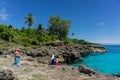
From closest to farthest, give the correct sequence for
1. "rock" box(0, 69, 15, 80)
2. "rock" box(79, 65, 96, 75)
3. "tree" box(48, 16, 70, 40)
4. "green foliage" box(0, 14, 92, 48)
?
A: "rock" box(0, 69, 15, 80) → "rock" box(79, 65, 96, 75) → "green foliage" box(0, 14, 92, 48) → "tree" box(48, 16, 70, 40)

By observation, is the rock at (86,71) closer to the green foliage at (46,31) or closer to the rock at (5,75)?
the rock at (5,75)

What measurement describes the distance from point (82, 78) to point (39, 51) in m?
34.6

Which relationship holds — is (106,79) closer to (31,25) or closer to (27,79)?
(27,79)

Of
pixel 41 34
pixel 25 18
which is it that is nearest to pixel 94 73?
pixel 41 34

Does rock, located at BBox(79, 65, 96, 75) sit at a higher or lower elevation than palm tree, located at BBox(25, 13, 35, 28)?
lower

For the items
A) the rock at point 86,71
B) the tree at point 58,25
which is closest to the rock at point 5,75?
the rock at point 86,71

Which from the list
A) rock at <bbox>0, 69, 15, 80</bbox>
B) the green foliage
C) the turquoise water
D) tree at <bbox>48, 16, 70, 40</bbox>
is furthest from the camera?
tree at <bbox>48, 16, 70, 40</bbox>

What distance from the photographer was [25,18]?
100750mm

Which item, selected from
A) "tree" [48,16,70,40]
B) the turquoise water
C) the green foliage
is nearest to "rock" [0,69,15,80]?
the turquoise water

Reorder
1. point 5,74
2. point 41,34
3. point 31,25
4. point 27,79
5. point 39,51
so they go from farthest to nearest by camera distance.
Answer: point 31,25 → point 41,34 → point 39,51 → point 27,79 → point 5,74

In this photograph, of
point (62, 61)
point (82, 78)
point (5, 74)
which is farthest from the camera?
point (62, 61)

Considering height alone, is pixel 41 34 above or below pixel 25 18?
below

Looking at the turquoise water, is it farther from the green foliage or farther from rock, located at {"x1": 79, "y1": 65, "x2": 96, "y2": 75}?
the green foliage

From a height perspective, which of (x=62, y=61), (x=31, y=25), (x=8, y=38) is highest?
(x=31, y=25)
